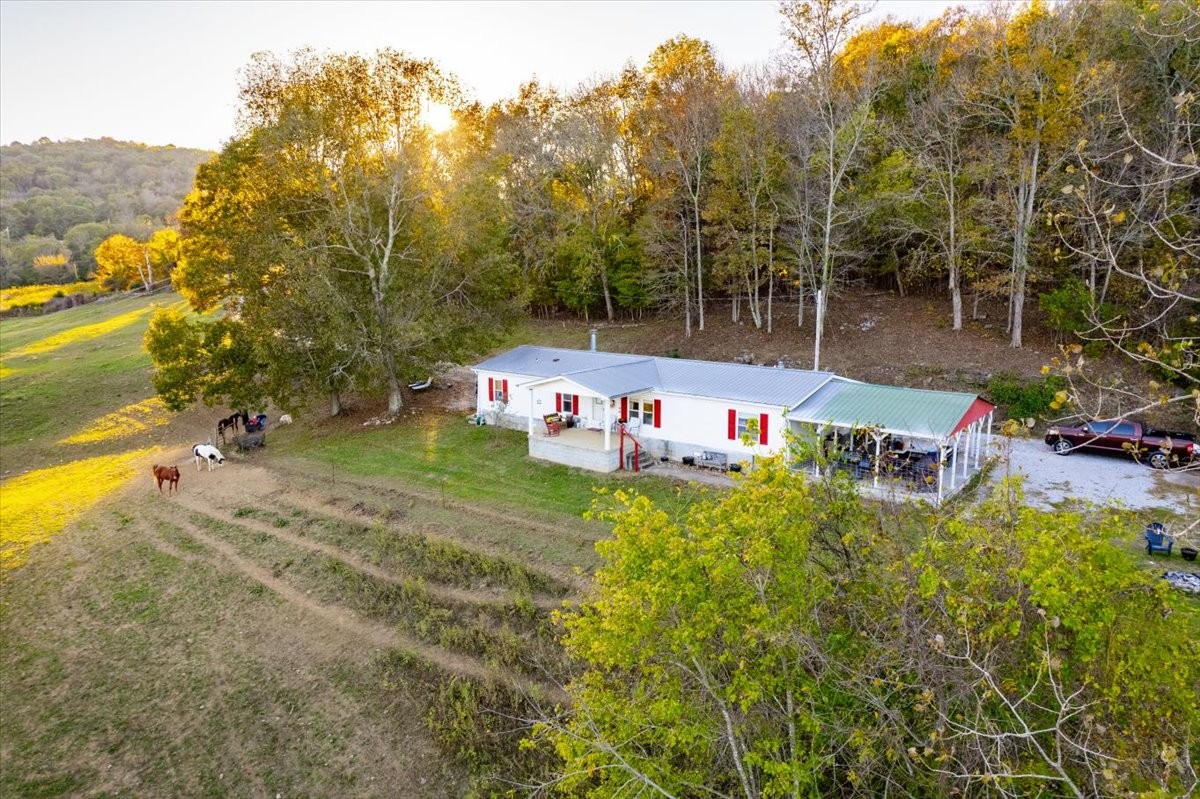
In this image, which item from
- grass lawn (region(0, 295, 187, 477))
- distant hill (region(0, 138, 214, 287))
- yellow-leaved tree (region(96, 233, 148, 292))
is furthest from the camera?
distant hill (region(0, 138, 214, 287))

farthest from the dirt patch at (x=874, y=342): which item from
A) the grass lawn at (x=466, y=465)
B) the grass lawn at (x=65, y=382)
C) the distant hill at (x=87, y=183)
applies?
the distant hill at (x=87, y=183)

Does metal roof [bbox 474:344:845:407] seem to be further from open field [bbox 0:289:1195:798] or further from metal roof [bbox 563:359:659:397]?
open field [bbox 0:289:1195:798]

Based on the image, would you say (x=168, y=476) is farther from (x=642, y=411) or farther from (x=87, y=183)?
(x=87, y=183)

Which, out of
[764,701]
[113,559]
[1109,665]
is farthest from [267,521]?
[1109,665]

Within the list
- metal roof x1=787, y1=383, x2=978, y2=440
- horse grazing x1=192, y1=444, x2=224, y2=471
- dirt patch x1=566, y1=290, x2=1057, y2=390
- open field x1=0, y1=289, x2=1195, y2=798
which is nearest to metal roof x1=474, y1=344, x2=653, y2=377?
open field x1=0, y1=289, x2=1195, y2=798

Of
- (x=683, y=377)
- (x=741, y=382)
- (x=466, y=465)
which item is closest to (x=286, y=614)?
(x=466, y=465)
